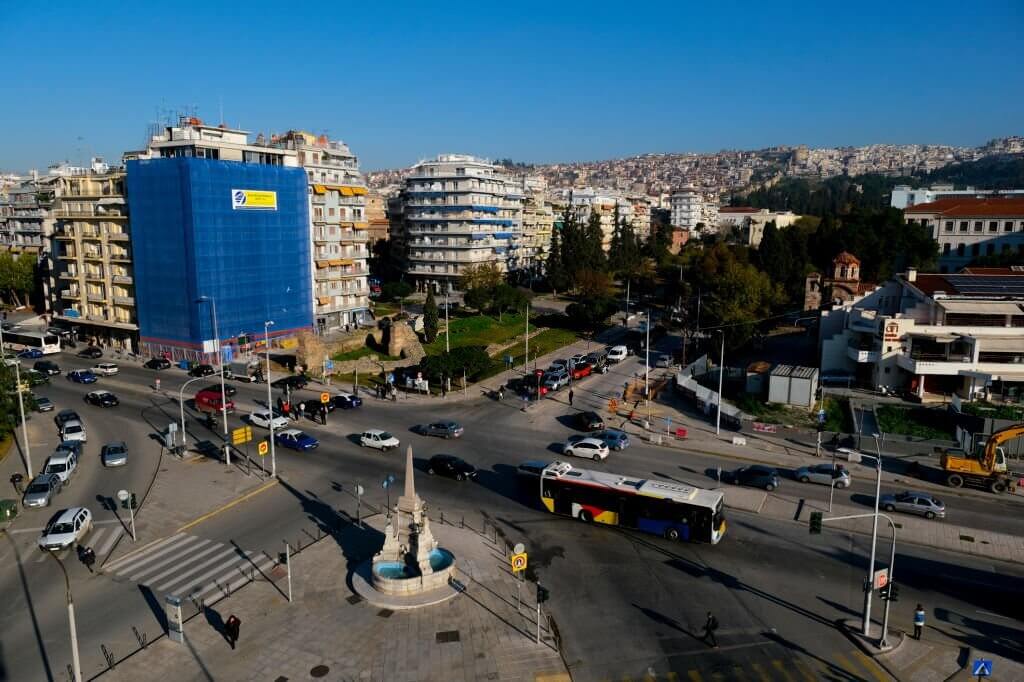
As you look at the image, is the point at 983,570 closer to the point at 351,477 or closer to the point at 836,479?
the point at 836,479

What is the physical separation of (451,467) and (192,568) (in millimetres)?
12929

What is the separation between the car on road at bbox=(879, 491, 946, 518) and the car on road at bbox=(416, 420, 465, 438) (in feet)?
75.7

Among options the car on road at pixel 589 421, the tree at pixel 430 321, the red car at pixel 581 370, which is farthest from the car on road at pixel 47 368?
the car on road at pixel 589 421

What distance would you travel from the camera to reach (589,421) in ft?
143

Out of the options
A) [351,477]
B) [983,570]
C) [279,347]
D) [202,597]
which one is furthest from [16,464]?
[983,570]

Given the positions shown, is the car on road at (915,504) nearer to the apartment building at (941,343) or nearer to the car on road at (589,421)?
the car on road at (589,421)

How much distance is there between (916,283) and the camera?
2270 inches

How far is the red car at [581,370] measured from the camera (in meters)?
57.5

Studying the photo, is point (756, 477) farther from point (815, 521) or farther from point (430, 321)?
point (430, 321)

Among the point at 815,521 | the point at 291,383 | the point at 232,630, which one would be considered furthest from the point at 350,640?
the point at 291,383

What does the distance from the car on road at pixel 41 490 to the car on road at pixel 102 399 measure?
1549 cm

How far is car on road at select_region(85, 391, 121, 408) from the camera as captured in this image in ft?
158

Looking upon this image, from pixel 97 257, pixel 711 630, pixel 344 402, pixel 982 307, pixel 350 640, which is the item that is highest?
pixel 97 257

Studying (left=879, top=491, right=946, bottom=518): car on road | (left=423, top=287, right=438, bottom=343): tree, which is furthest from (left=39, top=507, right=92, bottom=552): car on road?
(left=423, top=287, right=438, bottom=343): tree
